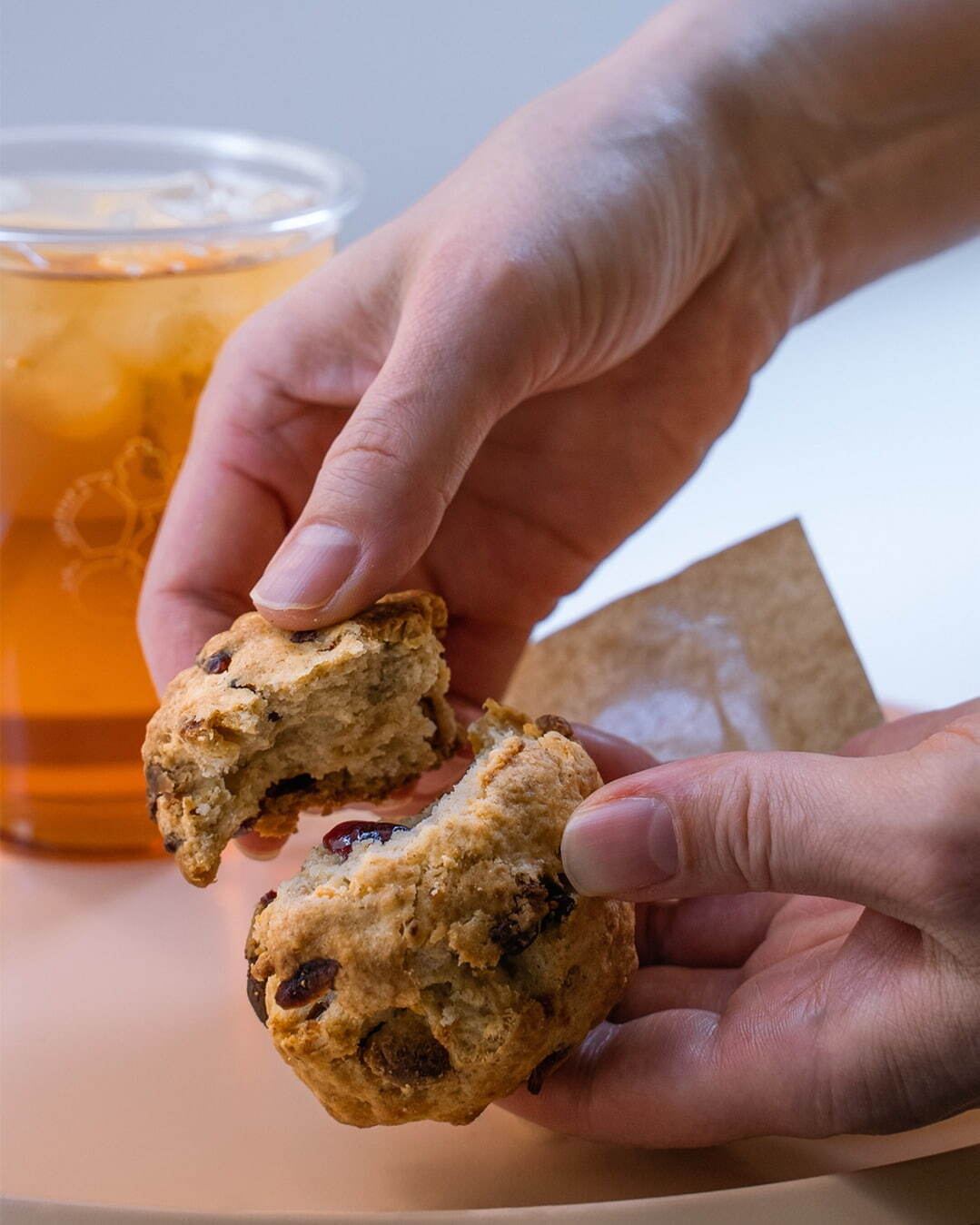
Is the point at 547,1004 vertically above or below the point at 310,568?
below

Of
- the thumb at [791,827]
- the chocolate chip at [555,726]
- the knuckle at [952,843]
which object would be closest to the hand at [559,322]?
the chocolate chip at [555,726]

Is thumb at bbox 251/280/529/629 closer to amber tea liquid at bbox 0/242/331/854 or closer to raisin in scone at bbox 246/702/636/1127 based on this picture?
raisin in scone at bbox 246/702/636/1127

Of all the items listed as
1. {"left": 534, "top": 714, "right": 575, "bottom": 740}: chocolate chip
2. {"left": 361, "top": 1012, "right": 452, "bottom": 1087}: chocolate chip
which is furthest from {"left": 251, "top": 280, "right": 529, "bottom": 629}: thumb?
{"left": 361, "top": 1012, "right": 452, "bottom": 1087}: chocolate chip

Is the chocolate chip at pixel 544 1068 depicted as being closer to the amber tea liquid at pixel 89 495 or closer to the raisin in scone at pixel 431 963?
the raisin in scone at pixel 431 963

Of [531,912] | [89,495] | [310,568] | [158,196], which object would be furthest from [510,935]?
[158,196]

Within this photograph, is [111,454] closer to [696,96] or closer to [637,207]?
[637,207]

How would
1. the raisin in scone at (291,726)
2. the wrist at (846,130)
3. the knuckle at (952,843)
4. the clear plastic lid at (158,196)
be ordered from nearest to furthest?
the knuckle at (952,843), the raisin in scone at (291,726), the clear plastic lid at (158,196), the wrist at (846,130)

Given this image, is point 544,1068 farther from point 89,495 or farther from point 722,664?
point 89,495

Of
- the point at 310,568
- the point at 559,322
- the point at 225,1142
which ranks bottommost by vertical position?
the point at 225,1142
